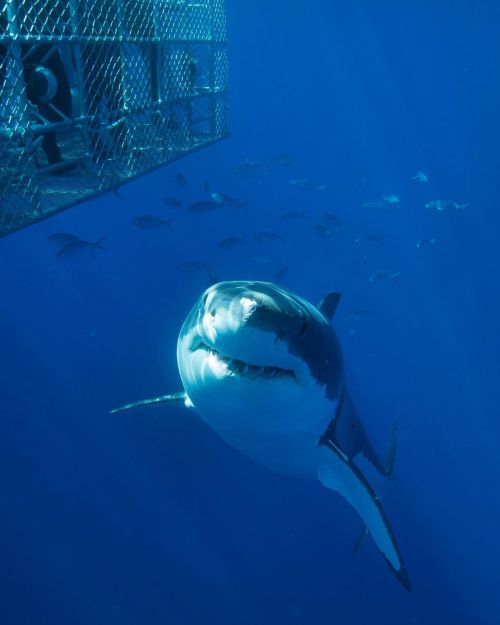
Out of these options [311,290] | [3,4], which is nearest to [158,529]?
[3,4]

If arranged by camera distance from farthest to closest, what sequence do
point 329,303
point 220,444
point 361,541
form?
point 220,444 → point 361,541 → point 329,303

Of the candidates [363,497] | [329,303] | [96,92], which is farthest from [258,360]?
[96,92]

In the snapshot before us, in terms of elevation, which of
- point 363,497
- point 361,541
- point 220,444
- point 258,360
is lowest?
point 220,444

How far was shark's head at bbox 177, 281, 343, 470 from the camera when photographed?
2154 mm

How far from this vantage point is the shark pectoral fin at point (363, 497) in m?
3.14

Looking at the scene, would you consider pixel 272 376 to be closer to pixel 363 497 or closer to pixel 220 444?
pixel 363 497

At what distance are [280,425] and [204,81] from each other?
4923 millimetres

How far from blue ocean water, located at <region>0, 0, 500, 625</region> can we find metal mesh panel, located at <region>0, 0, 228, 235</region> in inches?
170

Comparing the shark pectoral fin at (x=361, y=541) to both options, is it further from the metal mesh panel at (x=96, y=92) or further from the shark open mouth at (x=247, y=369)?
the metal mesh panel at (x=96, y=92)

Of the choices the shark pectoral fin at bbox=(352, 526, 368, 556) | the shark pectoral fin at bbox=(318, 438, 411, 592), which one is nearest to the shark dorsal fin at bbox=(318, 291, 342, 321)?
the shark pectoral fin at bbox=(318, 438, 411, 592)

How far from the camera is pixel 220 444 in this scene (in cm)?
988

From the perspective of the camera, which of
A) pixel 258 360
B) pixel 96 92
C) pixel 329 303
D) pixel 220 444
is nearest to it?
pixel 258 360

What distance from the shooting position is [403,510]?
1078 cm

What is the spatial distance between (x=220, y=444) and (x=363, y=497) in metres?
6.87
